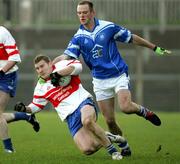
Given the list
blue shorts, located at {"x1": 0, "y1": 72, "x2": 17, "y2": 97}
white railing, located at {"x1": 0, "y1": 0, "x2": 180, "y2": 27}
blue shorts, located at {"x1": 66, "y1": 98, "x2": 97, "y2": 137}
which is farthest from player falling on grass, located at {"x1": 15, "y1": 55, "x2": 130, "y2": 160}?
white railing, located at {"x1": 0, "y1": 0, "x2": 180, "y2": 27}

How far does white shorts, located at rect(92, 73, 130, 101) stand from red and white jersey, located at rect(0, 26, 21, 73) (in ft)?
4.56

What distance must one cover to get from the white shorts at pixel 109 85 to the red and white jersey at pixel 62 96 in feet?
2.84

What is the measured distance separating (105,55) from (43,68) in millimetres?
1344

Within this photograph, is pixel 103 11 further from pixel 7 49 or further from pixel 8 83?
pixel 7 49

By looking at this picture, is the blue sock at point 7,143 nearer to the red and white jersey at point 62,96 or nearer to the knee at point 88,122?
the red and white jersey at point 62,96

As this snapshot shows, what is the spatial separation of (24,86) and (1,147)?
2067 centimetres

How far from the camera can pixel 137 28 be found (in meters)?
35.4

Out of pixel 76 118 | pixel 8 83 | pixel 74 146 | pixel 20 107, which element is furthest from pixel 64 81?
pixel 74 146

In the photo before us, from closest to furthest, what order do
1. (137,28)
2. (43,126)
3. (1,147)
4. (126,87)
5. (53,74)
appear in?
1. (53,74)
2. (126,87)
3. (1,147)
4. (43,126)
5. (137,28)

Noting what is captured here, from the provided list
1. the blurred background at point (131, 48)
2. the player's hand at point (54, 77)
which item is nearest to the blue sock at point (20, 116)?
the player's hand at point (54, 77)

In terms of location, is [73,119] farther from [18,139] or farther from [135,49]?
[135,49]

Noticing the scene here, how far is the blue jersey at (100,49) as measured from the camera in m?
13.4

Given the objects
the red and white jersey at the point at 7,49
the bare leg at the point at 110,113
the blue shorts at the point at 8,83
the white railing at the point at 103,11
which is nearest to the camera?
the bare leg at the point at 110,113

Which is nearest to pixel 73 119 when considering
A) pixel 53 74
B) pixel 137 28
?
pixel 53 74
